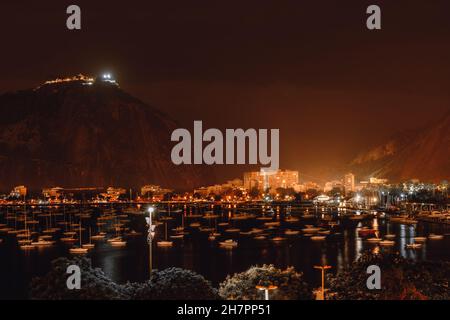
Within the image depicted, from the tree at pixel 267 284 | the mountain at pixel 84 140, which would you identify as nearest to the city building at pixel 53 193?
the mountain at pixel 84 140

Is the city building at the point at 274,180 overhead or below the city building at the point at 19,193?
overhead

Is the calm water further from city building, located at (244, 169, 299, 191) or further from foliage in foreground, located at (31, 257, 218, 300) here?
city building, located at (244, 169, 299, 191)

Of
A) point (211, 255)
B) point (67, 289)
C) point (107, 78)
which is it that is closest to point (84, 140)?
point (107, 78)

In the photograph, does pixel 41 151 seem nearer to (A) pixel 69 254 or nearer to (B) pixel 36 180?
(B) pixel 36 180

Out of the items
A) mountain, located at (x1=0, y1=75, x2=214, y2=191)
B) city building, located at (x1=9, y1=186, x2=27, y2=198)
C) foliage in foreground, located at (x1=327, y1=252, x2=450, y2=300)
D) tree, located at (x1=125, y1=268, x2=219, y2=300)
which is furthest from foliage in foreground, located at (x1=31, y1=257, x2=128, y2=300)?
mountain, located at (x1=0, y1=75, x2=214, y2=191)

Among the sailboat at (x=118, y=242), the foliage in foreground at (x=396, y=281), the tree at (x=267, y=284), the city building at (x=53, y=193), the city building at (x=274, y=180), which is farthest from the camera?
the city building at (x=274, y=180)

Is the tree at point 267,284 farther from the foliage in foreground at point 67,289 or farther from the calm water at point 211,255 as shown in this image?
the calm water at point 211,255

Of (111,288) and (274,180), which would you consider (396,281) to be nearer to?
(111,288)
